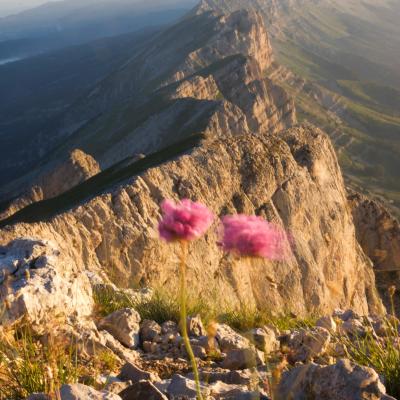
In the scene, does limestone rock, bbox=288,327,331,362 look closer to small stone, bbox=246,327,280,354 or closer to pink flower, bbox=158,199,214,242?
small stone, bbox=246,327,280,354

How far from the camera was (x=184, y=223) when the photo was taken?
3.14 m

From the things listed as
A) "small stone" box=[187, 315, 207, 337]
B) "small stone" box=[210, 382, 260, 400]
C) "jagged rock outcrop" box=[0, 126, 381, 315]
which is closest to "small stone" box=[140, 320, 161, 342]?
"small stone" box=[187, 315, 207, 337]

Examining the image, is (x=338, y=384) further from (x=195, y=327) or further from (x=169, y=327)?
(x=169, y=327)

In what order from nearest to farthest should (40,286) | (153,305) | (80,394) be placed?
(80,394) → (40,286) → (153,305)

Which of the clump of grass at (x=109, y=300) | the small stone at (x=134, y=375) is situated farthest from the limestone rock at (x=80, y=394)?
the clump of grass at (x=109, y=300)

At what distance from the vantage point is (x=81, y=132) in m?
110

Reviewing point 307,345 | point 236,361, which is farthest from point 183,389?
point 307,345

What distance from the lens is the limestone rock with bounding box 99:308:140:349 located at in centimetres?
707

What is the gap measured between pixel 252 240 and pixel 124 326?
14.3 ft

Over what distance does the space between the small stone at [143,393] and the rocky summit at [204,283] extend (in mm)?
18

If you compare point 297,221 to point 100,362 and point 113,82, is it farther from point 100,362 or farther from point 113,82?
point 113,82

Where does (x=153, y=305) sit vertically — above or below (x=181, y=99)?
above

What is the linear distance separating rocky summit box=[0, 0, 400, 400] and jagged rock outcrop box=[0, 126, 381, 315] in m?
0.05

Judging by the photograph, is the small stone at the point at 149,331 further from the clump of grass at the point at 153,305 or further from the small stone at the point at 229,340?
the small stone at the point at 229,340
